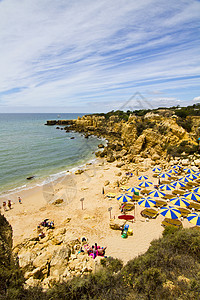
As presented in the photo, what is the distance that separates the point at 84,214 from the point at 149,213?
5012 mm

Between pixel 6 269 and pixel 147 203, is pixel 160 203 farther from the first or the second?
pixel 6 269

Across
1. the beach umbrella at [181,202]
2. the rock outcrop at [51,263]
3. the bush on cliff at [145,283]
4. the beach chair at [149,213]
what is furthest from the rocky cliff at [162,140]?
the bush on cliff at [145,283]

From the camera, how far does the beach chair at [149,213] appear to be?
11.7m

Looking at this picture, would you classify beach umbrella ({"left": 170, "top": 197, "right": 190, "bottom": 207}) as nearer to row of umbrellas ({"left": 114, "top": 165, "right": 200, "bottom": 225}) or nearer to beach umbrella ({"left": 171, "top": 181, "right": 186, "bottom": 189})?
row of umbrellas ({"left": 114, "top": 165, "right": 200, "bottom": 225})

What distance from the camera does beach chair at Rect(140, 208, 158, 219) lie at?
38.3ft

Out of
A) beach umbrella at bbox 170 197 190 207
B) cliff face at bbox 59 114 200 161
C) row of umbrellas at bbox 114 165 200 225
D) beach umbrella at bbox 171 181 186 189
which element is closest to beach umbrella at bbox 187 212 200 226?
row of umbrellas at bbox 114 165 200 225

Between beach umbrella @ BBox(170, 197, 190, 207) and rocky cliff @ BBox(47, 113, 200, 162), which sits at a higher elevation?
rocky cliff @ BBox(47, 113, 200, 162)

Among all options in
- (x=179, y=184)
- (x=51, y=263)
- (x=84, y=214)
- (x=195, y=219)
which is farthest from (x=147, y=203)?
(x=51, y=263)

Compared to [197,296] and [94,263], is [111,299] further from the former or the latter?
[94,263]

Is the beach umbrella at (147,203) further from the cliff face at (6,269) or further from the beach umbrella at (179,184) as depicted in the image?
the cliff face at (6,269)

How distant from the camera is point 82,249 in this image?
8.91 metres

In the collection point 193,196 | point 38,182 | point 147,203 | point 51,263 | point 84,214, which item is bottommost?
point 38,182

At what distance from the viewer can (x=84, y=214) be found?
12.9 metres

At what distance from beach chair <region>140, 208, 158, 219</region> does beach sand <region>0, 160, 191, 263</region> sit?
11.2 inches
